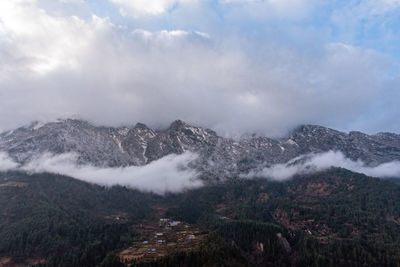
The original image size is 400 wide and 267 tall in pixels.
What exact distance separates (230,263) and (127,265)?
7172cm

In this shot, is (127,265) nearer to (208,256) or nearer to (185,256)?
(185,256)

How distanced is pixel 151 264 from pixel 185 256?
78.0 ft

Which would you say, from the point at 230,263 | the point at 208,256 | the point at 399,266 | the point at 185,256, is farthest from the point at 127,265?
the point at 399,266

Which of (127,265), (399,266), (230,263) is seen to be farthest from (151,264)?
(399,266)

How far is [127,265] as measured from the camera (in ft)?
650

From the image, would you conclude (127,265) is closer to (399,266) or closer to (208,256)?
(208,256)

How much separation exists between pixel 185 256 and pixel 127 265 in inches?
1612

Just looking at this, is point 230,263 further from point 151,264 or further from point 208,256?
point 151,264

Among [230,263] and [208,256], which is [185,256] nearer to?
[208,256]

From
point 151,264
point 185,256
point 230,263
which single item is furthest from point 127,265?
point 230,263

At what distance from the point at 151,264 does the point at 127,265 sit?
18.5m

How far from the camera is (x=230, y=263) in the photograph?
635ft

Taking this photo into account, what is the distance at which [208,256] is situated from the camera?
194 meters

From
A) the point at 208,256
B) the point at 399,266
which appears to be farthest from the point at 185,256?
the point at 399,266
